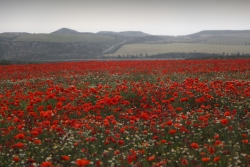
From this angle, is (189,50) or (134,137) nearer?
(134,137)

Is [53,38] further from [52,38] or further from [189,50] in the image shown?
[189,50]

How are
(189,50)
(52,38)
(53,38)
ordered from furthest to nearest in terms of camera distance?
(53,38) → (52,38) → (189,50)

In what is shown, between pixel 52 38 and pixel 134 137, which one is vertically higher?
pixel 52 38

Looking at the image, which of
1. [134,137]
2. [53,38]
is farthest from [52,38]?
[134,137]

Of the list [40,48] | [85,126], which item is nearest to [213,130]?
[85,126]

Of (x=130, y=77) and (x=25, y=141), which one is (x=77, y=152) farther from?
(x=130, y=77)

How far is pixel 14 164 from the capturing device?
18.9ft

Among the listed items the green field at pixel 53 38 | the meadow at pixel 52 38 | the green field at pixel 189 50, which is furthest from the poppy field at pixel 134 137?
the green field at pixel 53 38

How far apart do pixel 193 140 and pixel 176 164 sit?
1.21m

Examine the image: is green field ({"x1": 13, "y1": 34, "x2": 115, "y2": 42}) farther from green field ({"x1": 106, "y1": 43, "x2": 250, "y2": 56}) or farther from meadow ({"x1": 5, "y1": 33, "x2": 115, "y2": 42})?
green field ({"x1": 106, "y1": 43, "x2": 250, "y2": 56})

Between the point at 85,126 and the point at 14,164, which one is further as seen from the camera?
the point at 85,126

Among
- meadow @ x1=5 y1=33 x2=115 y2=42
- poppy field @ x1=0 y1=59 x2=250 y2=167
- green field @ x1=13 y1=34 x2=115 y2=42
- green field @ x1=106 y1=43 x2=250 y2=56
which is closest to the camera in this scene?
poppy field @ x1=0 y1=59 x2=250 y2=167

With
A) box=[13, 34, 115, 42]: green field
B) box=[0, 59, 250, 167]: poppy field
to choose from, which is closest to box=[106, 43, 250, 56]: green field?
box=[13, 34, 115, 42]: green field

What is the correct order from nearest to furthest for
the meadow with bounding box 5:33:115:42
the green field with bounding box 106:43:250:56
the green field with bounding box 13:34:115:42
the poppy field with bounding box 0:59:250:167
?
the poppy field with bounding box 0:59:250:167 → the green field with bounding box 106:43:250:56 → the meadow with bounding box 5:33:115:42 → the green field with bounding box 13:34:115:42
